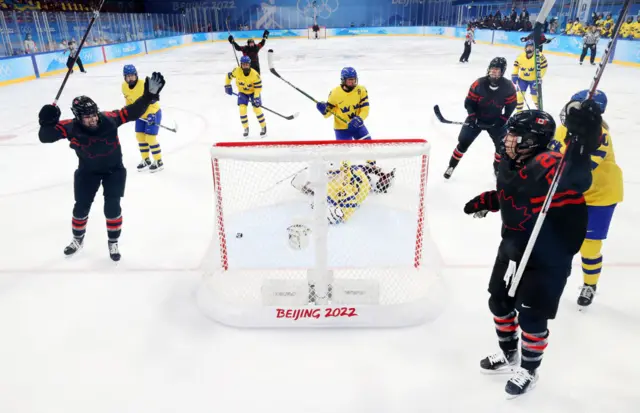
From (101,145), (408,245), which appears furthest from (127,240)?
(408,245)

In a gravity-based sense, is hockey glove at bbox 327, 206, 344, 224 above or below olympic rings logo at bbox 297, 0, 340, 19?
below

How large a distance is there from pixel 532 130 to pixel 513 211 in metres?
0.35

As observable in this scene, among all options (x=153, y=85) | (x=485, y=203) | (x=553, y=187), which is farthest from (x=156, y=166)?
(x=553, y=187)

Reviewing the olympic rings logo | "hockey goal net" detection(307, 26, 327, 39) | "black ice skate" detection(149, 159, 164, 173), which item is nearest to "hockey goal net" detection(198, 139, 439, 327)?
"black ice skate" detection(149, 159, 164, 173)

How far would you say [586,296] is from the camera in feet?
9.20

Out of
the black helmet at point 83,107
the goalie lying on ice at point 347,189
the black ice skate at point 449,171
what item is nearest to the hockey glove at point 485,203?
the goalie lying on ice at point 347,189

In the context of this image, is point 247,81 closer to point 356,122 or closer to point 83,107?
point 356,122

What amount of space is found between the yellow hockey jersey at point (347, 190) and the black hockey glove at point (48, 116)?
2.04 metres

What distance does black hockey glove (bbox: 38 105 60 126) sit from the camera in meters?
2.98

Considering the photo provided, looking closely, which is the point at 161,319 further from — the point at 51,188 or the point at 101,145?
the point at 51,188

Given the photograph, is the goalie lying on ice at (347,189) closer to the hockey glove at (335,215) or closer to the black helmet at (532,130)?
the hockey glove at (335,215)

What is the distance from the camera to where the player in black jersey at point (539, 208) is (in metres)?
1.77

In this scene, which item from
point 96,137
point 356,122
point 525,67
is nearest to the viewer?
point 96,137

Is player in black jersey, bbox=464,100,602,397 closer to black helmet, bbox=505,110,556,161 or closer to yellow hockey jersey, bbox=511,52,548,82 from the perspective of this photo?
black helmet, bbox=505,110,556,161
